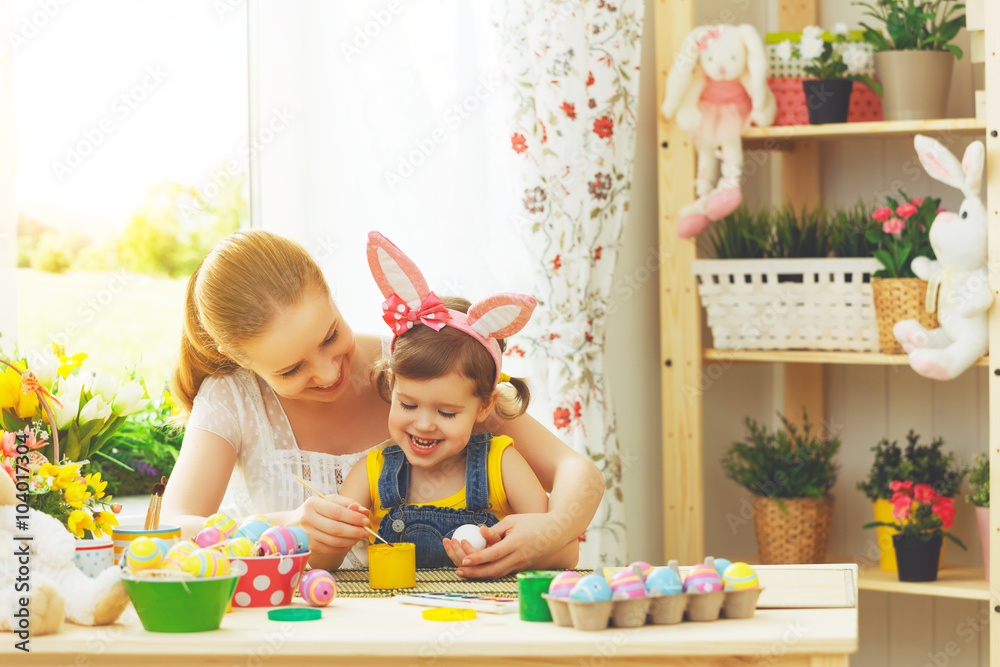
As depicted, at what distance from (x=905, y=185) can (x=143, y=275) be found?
5.81ft

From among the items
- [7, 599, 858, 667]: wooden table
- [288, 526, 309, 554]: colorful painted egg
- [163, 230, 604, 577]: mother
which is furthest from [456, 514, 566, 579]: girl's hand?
[7, 599, 858, 667]: wooden table

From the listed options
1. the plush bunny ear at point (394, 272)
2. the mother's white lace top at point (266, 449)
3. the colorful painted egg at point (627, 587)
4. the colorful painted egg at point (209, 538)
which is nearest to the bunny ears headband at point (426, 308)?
the plush bunny ear at point (394, 272)

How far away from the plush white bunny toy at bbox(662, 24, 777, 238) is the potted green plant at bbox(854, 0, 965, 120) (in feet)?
0.82

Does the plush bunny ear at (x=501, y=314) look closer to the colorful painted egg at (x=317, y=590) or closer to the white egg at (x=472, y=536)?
the white egg at (x=472, y=536)

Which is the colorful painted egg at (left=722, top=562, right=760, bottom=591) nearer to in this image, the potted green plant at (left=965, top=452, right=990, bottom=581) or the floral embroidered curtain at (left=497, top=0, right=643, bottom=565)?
the floral embroidered curtain at (left=497, top=0, right=643, bottom=565)

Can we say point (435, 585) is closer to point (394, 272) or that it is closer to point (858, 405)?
point (394, 272)

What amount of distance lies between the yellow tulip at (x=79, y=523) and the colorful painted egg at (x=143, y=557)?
0.80 feet

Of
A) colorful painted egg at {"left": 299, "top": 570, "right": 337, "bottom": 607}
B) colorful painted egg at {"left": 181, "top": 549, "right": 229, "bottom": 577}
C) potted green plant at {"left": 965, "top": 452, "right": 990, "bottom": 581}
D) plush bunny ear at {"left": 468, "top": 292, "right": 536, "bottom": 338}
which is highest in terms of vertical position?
plush bunny ear at {"left": 468, "top": 292, "right": 536, "bottom": 338}

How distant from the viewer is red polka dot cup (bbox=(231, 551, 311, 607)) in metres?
1.02

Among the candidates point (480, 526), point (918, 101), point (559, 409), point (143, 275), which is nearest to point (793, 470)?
point (559, 409)

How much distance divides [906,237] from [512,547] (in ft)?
4.45

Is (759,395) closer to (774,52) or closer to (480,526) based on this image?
(774,52)

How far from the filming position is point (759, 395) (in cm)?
281

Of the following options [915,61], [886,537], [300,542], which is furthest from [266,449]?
[915,61]
